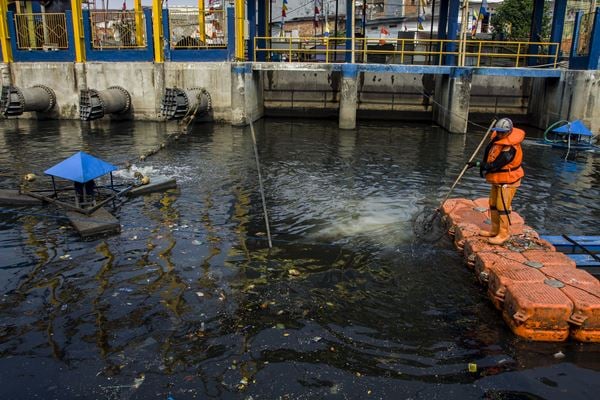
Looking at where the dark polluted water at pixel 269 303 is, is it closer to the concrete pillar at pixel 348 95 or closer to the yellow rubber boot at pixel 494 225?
the yellow rubber boot at pixel 494 225

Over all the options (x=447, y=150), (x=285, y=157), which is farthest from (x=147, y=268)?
(x=447, y=150)

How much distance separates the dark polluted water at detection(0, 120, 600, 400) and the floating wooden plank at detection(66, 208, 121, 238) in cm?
29

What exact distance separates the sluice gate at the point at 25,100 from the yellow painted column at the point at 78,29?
2.27 m

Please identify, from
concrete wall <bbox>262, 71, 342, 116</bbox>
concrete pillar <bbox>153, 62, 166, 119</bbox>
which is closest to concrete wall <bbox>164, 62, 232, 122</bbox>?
concrete pillar <bbox>153, 62, 166, 119</bbox>

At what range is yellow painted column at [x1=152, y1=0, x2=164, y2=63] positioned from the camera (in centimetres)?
2334

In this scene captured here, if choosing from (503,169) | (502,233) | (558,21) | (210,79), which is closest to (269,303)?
(502,233)

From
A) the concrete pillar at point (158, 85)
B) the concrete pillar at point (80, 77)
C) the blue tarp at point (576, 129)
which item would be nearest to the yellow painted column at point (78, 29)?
the concrete pillar at point (80, 77)

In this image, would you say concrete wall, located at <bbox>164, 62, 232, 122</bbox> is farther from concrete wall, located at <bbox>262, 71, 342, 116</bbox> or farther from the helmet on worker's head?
the helmet on worker's head

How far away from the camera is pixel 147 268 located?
811cm

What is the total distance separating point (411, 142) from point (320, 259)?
43.8 ft

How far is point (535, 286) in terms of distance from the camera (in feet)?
21.6

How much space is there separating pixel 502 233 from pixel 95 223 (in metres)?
7.38

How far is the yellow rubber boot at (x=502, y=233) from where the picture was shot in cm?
820

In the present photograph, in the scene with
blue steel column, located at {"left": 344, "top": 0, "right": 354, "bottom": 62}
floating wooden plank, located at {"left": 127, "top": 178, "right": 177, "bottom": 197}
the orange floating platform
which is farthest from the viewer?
blue steel column, located at {"left": 344, "top": 0, "right": 354, "bottom": 62}
